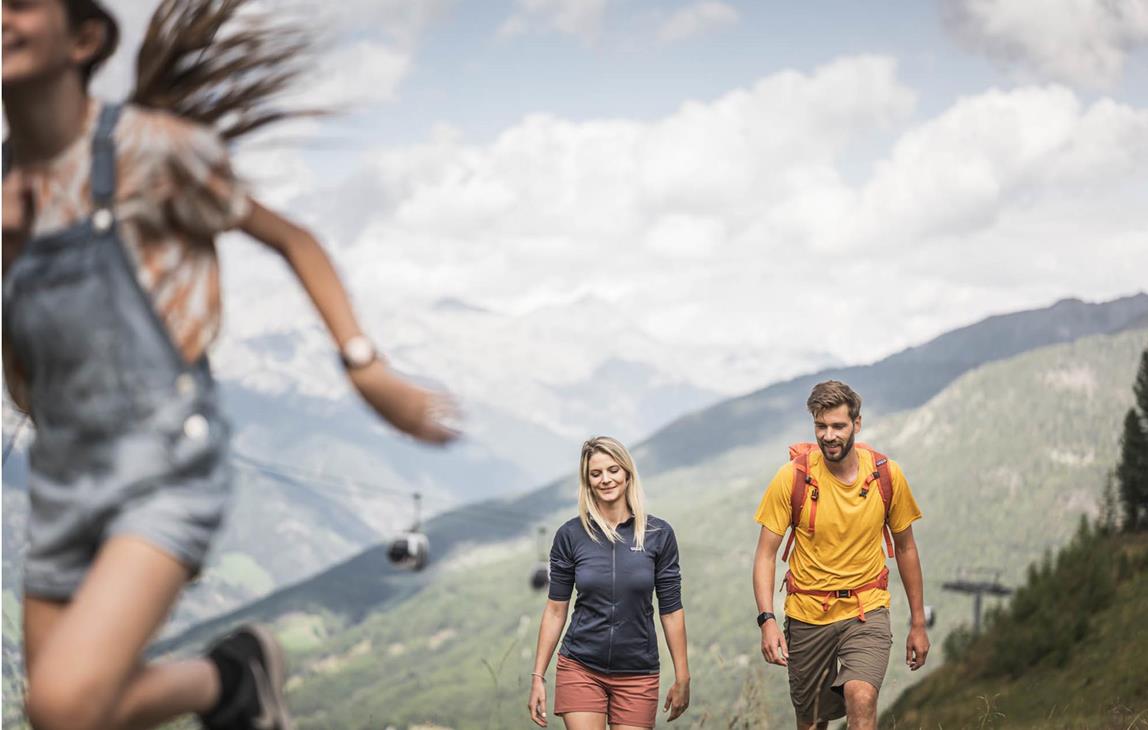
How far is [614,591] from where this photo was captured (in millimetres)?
5527

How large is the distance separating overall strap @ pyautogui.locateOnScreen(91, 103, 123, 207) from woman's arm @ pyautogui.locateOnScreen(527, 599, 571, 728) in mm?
3639

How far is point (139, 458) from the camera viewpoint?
246 cm

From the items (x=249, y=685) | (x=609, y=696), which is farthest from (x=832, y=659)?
(x=249, y=685)

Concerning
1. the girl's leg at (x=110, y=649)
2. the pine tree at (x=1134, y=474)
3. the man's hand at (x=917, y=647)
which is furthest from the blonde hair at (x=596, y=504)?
the pine tree at (x=1134, y=474)

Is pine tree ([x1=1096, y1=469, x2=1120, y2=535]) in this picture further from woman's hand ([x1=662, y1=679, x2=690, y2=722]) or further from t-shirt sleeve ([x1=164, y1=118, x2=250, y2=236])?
t-shirt sleeve ([x1=164, y1=118, x2=250, y2=236])

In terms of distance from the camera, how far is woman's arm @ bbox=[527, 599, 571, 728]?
18.9ft

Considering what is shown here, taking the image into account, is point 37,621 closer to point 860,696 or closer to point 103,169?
point 103,169

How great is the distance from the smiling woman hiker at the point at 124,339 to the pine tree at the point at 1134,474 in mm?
55191

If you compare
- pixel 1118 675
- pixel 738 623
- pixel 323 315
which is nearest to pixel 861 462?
pixel 323 315

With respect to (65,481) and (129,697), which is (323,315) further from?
(129,697)

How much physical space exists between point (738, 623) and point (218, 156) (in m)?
201

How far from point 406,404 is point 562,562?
326 centimetres

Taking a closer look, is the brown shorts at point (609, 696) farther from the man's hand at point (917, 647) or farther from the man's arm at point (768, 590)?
the man's hand at point (917, 647)

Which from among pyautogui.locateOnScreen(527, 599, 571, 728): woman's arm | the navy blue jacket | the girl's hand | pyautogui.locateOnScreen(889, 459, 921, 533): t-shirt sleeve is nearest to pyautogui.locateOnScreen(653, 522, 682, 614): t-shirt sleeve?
the navy blue jacket
